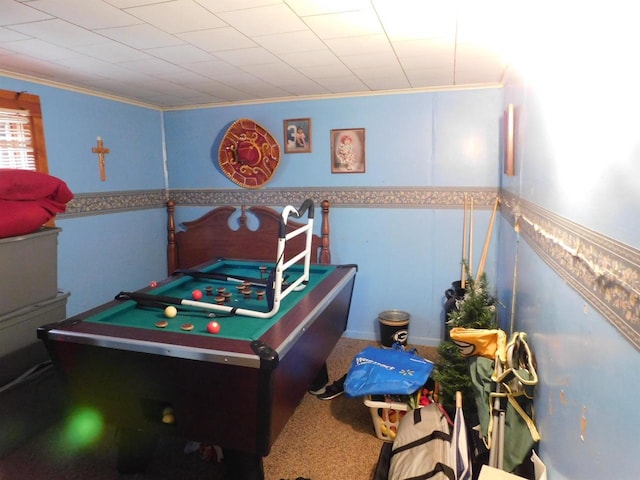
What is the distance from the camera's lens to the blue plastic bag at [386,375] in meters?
2.32

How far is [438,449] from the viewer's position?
75.1 inches

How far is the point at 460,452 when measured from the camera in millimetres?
1793

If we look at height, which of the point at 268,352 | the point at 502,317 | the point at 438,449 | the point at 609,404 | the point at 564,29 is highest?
the point at 564,29

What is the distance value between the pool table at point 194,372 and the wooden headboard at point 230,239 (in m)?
1.62

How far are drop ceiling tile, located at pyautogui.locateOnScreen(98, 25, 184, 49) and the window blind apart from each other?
3.79 ft

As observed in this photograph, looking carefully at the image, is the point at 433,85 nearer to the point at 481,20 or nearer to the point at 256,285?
the point at 481,20

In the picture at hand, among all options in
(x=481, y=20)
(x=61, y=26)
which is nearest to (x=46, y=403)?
(x=61, y=26)

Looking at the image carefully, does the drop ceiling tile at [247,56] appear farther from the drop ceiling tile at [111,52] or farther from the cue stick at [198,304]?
the cue stick at [198,304]

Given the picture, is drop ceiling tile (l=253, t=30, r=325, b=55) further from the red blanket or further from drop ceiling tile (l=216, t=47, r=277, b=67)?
the red blanket

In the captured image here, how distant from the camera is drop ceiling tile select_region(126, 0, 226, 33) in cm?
174

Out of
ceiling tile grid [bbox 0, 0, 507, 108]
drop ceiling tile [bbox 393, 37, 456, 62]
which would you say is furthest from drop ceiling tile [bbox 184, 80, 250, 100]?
drop ceiling tile [bbox 393, 37, 456, 62]

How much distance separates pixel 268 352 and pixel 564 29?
4.82 ft

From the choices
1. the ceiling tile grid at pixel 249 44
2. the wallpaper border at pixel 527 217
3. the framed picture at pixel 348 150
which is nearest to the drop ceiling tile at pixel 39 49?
the ceiling tile grid at pixel 249 44

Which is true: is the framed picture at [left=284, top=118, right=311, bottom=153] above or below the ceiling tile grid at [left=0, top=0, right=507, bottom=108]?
below
